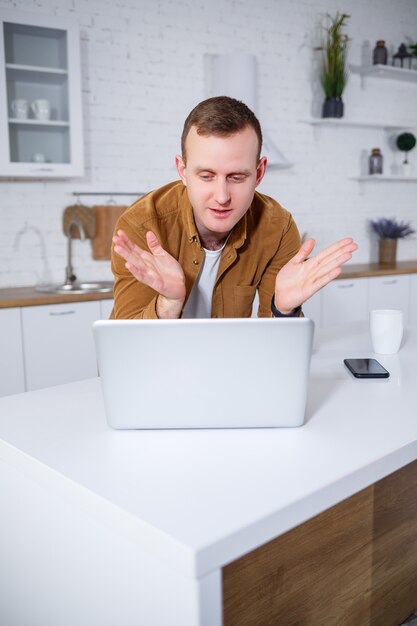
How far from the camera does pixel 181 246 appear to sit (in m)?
1.92

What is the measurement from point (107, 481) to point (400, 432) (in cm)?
54

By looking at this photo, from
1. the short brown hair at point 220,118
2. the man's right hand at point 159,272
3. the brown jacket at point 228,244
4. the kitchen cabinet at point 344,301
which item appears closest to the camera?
the man's right hand at point 159,272

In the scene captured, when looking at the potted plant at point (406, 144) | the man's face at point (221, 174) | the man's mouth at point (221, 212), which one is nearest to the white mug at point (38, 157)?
the man's face at point (221, 174)

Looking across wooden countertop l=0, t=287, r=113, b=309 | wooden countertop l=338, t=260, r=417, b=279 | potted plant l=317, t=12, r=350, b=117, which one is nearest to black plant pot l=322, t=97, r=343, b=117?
potted plant l=317, t=12, r=350, b=117

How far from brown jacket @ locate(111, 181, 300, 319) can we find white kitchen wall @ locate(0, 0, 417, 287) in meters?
1.98

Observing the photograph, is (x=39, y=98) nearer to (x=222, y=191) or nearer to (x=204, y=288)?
(x=204, y=288)

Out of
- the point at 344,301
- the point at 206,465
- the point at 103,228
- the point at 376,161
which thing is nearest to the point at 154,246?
the point at 206,465

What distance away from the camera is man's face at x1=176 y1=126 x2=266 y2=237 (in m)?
1.54

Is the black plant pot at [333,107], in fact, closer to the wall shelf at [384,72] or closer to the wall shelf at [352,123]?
the wall shelf at [352,123]

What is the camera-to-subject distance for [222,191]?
1.57 metres

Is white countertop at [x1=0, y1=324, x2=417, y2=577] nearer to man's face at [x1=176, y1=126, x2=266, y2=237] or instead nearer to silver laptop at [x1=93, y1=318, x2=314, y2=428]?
silver laptop at [x1=93, y1=318, x2=314, y2=428]

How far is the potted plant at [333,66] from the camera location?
4.62 meters

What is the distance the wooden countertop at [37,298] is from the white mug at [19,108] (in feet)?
3.11

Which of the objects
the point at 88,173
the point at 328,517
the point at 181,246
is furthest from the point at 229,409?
the point at 88,173
